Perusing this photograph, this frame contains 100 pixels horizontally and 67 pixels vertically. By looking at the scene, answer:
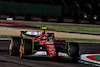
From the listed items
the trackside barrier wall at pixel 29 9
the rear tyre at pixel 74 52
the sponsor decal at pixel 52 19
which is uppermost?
the trackside barrier wall at pixel 29 9

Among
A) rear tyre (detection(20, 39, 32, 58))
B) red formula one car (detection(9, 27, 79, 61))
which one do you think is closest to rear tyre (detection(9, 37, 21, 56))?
red formula one car (detection(9, 27, 79, 61))

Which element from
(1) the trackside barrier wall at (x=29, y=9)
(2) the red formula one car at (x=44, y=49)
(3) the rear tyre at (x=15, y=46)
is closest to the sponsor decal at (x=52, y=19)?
(1) the trackside barrier wall at (x=29, y=9)

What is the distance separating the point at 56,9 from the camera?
51.4 metres

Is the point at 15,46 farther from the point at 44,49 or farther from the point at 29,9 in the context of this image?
the point at 29,9

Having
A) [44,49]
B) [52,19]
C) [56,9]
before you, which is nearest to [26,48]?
[44,49]

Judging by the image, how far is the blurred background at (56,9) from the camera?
45.5 meters

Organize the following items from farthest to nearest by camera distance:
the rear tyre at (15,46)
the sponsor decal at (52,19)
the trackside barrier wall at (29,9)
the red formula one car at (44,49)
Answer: the trackside barrier wall at (29,9)
the sponsor decal at (52,19)
the rear tyre at (15,46)
the red formula one car at (44,49)

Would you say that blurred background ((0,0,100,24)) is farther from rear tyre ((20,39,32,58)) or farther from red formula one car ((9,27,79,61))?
rear tyre ((20,39,32,58))

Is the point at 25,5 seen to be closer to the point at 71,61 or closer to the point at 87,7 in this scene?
the point at 87,7

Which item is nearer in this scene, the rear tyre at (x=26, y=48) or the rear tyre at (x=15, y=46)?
the rear tyre at (x=26, y=48)

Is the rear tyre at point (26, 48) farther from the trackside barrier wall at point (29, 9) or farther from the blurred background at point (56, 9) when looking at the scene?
the trackside barrier wall at point (29, 9)

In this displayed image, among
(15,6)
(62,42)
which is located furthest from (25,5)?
(62,42)

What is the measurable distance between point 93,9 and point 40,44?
4269 centimetres

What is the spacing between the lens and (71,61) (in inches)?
399
